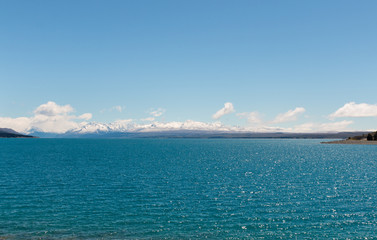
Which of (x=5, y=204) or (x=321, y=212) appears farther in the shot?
(x=5, y=204)

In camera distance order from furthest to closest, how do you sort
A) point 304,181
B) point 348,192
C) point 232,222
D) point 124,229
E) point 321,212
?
point 304,181 < point 348,192 < point 321,212 < point 232,222 < point 124,229

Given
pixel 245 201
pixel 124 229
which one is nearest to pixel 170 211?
pixel 124 229

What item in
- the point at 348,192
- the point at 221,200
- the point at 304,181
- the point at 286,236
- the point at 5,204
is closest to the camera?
the point at 286,236

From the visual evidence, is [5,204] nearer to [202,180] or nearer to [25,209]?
[25,209]

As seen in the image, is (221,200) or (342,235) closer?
(342,235)

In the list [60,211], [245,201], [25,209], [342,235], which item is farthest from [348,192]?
[25,209]

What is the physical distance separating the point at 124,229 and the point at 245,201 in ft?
70.8

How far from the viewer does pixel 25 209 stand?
4550 cm

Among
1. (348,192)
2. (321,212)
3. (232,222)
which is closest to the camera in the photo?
(232,222)

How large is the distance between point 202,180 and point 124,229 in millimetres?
36479

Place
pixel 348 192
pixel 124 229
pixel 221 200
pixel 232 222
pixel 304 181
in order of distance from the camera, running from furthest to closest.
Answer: pixel 304 181 → pixel 348 192 → pixel 221 200 → pixel 232 222 → pixel 124 229

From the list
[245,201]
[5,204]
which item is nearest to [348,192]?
[245,201]

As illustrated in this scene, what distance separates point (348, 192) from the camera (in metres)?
57.2

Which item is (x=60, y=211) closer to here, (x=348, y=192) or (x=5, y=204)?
(x=5, y=204)
